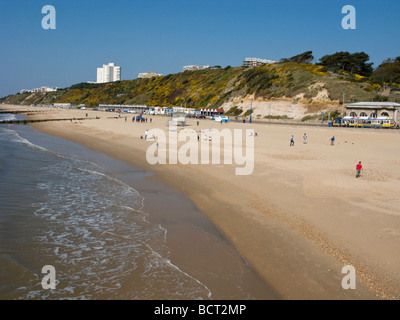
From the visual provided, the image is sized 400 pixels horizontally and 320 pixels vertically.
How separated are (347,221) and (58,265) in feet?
27.6

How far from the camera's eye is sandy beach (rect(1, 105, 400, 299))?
24.3 feet

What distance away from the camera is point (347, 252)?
836 centimetres

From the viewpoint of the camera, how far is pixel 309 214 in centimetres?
1105

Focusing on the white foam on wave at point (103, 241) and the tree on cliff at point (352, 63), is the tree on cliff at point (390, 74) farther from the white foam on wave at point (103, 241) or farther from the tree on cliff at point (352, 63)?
the white foam on wave at point (103, 241)

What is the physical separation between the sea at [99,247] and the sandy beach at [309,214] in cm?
82

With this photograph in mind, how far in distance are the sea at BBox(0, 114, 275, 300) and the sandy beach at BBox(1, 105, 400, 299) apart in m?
0.82

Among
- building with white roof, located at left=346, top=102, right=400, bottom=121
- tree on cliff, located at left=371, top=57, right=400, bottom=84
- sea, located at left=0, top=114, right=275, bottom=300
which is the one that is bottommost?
sea, located at left=0, top=114, right=275, bottom=300

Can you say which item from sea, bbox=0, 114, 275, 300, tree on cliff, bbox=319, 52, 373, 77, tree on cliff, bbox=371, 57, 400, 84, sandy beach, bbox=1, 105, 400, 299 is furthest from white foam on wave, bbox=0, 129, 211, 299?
tree on cliff, bbox=319, 52, 373, 77

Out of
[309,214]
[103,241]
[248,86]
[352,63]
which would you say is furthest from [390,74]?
[103,241]

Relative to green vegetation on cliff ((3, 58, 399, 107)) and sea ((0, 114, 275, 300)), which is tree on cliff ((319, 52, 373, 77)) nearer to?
green vegetation on cliff ((3, 58, 399, 107))

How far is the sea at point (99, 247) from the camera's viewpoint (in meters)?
7.24

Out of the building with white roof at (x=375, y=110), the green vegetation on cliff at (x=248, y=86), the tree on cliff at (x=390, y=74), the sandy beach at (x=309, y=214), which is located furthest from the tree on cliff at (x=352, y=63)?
the sandy beach at (x=309, y=214)

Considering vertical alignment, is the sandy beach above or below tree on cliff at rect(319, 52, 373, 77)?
below
